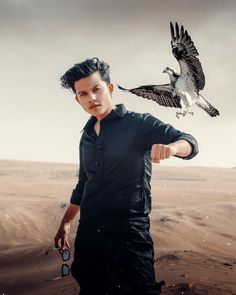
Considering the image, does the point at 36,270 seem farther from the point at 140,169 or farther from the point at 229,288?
the point at 140,169

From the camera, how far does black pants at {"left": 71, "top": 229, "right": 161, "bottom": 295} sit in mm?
2494

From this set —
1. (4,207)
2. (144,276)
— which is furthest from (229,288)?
(4,207)

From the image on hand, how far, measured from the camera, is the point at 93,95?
8.74 ft

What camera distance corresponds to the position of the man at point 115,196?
252 centimetres

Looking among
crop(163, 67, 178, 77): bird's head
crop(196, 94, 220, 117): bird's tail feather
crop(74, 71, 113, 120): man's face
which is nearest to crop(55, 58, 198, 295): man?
crop(74, 71, 113, 120): man's face

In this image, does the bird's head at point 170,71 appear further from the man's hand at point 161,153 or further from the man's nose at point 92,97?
the man's hand at point 161,153

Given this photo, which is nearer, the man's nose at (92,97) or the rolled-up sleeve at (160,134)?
the rolled-up sleeve at (160,134)

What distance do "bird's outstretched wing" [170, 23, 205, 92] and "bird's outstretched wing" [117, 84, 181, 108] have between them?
0.33 metres

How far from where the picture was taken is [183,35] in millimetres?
5336

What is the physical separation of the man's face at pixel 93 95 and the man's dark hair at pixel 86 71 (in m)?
0.03

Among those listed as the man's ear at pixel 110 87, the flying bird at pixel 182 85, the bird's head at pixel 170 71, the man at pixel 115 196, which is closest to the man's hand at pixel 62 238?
the man at pixel 115 196

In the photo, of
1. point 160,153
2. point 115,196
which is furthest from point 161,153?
point 115,196

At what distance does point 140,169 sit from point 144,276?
0.62 metres

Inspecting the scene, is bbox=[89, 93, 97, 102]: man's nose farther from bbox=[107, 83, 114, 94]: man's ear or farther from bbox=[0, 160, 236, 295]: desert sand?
bbox=[0, 160, 236, 295]: desert sand
